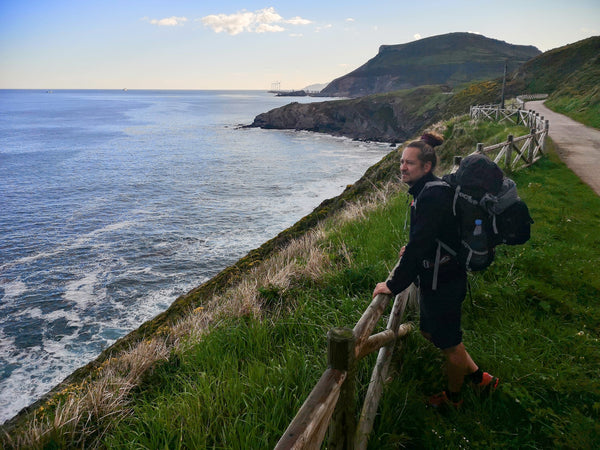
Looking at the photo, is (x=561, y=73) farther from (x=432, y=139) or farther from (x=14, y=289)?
(x=14, y=289)

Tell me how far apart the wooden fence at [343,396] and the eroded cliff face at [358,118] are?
75094mm

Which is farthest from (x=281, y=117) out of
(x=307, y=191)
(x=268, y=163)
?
(x=307, y=191)

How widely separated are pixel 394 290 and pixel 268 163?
43.7m

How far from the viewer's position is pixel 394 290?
2.99 m

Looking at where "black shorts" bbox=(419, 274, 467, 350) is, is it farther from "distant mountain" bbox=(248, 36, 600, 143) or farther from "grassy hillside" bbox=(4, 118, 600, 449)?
"distant mountain" bbox=(248, 36, 600, 143)

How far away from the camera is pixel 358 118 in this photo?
8494cm

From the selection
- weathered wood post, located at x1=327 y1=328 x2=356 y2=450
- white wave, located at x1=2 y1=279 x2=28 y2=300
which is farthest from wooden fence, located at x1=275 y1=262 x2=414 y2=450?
white wave, located at x1=2 y1=279 x2=28 y2=300

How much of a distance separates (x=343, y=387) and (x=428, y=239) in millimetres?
1266

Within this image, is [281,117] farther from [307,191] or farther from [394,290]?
[394,290]

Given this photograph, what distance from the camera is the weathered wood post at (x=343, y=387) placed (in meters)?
2.06

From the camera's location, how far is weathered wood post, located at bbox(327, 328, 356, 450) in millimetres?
Answer: 2062

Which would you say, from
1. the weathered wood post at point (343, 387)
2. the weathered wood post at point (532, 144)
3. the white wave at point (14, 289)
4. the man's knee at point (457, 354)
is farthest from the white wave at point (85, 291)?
the weathered wood post at point (532, 144)

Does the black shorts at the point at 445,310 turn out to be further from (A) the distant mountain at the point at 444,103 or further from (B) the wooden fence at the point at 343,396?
(A) the distant mountain at the point at 444,103

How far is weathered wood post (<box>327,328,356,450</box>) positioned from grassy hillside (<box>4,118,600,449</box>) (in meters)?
0.51
